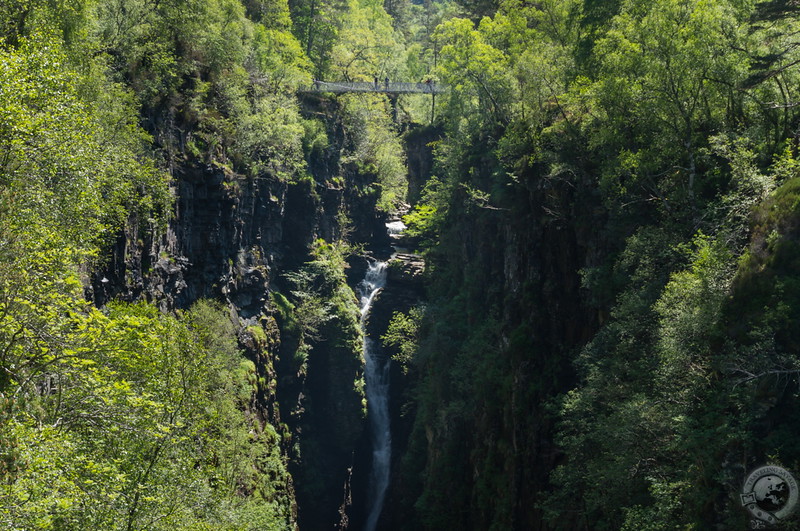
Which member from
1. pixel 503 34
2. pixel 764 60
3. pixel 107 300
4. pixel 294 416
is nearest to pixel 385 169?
pixel 503 34

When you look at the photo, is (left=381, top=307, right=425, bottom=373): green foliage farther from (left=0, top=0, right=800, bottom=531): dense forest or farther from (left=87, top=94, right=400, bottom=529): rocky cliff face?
(left=87, top=94, right=400, bottom=529): rocky cliff face

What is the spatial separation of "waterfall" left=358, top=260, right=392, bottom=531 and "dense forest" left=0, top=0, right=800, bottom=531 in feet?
3.60

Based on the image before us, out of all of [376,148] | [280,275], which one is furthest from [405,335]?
[376,148]

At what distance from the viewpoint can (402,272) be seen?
179 feet

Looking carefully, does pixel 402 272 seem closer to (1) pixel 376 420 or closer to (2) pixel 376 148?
(1) pixel 376 420

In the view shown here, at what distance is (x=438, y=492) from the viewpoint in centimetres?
3562

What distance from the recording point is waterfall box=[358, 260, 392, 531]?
46.4 meters

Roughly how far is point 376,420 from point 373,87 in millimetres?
31360

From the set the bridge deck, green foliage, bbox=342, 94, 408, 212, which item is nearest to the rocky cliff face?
the bridge deck

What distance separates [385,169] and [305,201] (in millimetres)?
13606

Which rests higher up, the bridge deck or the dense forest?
the bridge deck

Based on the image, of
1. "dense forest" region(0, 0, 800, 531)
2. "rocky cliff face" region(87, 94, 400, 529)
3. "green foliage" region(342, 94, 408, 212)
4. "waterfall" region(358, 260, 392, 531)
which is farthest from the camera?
"green foliage" region(342, 94, 408, 212)

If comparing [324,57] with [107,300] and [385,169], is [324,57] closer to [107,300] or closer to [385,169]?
[385,169]

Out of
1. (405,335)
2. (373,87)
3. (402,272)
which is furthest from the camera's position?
(373,87)
